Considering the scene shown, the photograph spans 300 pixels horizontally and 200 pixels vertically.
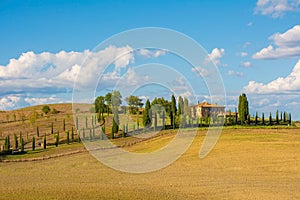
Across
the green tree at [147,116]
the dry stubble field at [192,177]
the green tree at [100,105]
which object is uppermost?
the green tree at [100,105]

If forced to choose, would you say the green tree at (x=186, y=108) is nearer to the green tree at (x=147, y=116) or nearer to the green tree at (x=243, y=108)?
the green tree at (x=147, y=116)

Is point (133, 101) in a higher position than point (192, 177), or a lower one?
higher

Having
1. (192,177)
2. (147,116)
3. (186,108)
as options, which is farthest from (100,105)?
(192,177)

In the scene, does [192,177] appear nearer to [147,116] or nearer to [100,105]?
[147,116]

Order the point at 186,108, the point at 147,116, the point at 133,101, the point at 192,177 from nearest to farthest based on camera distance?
the point at 192,177 → the point at 133,101 → the point at 147,116 → the point at 186,108

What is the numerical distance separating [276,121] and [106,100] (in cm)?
3965

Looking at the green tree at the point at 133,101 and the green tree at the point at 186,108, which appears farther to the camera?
the green tree at the point at 186,108

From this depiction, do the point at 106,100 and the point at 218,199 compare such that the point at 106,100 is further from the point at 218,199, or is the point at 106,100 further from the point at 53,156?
the point at 218,199

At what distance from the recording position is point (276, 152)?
52.9 metres

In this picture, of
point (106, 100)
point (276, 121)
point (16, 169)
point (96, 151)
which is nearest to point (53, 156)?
point (96, 151)

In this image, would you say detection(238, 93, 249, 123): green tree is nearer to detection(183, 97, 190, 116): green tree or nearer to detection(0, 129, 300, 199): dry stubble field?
detection(183, 97, 190, 116): green tree

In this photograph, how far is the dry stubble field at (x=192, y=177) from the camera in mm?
29078

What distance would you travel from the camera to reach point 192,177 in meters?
38.7

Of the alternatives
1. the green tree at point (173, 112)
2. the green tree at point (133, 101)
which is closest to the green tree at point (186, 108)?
the green tree at point (173, 112)
